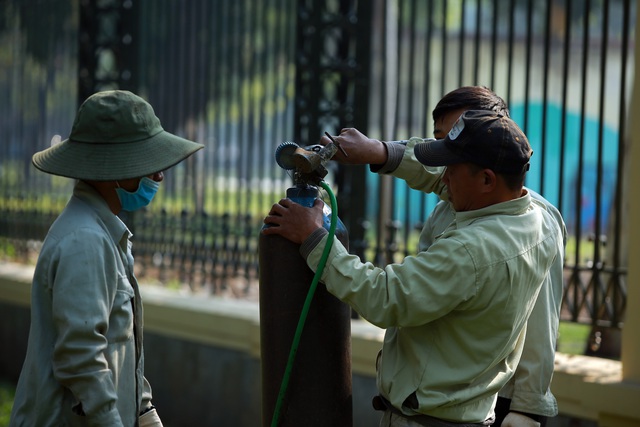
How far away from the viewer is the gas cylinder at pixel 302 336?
337 centimetres

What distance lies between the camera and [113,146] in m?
3.25

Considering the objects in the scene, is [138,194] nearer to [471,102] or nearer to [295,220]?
[295,220]

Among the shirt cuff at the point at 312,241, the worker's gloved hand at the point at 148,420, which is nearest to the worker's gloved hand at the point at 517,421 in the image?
the shirt cuff at the point at 312,241

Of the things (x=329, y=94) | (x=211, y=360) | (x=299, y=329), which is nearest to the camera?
(x=299, y=329)

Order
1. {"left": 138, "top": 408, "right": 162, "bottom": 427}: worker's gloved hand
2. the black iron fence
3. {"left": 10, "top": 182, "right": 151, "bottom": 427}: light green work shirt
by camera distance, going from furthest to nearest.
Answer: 1. the black iron fence
2. {"left": 138, "top": 408, "right": 162, "bottom": 427}: worker's gloved hand
3. {"left": 10, "top": 182, "right": 151, "bottom": 427}: light green work shirt

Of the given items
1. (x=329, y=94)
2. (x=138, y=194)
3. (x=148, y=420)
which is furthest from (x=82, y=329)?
(x=329, y=94)

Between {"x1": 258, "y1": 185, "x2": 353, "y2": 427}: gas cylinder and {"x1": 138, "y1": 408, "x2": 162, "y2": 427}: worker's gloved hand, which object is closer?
{"x1": 258, "y1": 185, "x2": 353, "y2": 427}: gas cylinder

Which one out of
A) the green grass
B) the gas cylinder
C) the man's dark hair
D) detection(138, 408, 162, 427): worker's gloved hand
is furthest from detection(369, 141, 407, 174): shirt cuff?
the green grass

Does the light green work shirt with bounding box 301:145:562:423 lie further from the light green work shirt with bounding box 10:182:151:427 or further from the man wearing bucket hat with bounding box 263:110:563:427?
the light green work shirt with bounding box 10:182:151:427

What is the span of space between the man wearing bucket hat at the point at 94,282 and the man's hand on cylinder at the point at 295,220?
37cm

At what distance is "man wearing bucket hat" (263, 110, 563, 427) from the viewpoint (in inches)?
120

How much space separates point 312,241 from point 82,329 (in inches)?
30.6

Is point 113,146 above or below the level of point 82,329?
above

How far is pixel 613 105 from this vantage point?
21.7ft
